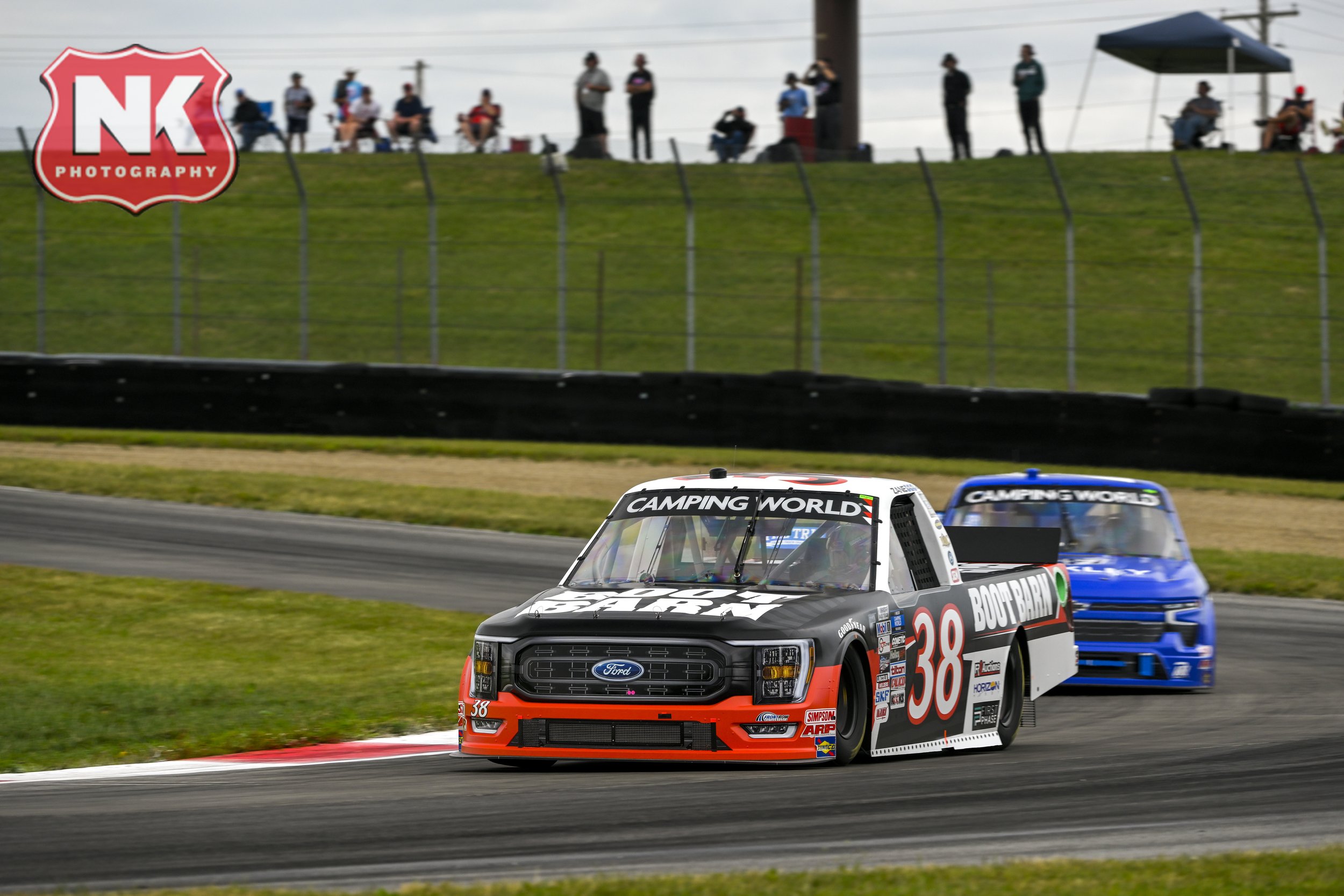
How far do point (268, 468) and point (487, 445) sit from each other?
Result: 3.27 meters

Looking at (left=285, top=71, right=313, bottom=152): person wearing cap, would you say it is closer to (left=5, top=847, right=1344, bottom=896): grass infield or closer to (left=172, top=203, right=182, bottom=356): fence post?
(left=172, top=203, right=182, bottom=356): fence post

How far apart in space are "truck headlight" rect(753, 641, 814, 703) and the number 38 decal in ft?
3.17

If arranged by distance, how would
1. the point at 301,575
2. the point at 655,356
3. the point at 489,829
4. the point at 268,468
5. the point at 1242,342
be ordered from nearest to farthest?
1. the point at 489,829
2. the point at 301,575
3. the point at 268,468
4. the point at 1242,342
5. the point at 655,356

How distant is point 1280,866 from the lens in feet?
18.2

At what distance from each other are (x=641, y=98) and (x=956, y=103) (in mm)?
5792

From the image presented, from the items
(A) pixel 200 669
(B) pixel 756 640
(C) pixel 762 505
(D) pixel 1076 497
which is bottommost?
(A) pixel 200 669

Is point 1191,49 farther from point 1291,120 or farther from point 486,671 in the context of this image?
point 486,671

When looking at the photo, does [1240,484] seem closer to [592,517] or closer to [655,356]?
[592,517]

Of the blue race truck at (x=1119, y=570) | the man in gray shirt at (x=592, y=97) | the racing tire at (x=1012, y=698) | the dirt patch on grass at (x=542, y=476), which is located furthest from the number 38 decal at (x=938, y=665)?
the man in gray shirt at (x=592, y=97)

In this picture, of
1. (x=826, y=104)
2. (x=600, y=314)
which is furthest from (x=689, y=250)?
(x=826, y=104)

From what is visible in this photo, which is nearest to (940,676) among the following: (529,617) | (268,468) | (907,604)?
(907,604)

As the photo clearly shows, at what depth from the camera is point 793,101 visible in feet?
110

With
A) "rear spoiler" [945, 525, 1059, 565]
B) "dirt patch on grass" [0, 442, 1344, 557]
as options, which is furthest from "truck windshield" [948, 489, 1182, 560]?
"dirt patch on grass" [0, 442, 1344, 557]

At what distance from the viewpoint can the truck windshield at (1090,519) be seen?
12078mm
